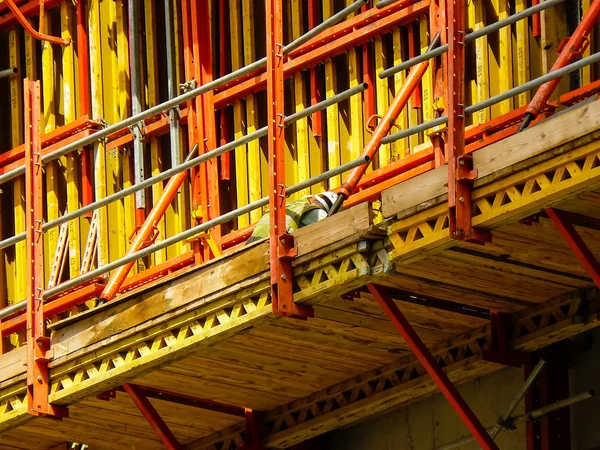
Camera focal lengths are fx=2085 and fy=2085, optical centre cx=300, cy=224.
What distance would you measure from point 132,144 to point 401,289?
21.0ft

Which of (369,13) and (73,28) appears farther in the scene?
(73,28)

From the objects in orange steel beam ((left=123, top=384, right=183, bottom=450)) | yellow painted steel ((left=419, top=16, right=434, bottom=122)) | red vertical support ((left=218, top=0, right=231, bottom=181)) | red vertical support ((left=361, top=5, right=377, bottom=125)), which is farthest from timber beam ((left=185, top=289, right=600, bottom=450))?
red vertical support ((left=218, top=0, right=231, bottom=181))

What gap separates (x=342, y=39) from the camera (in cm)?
2014

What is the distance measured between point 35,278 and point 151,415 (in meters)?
1.67

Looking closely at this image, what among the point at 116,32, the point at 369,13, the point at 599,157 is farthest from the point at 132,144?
the point at 599,157

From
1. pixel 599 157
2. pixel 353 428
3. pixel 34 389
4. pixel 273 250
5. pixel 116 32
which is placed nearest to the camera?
pixel 599 157

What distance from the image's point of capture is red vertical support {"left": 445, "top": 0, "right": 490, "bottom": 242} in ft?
49.4

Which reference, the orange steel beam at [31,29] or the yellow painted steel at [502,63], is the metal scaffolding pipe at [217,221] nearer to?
the yellow painted steel at [502,63]

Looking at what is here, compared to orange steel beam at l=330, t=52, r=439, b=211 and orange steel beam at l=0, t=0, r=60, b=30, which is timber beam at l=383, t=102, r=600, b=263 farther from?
orange steel beam at l=0, t=0, r=60, b=30

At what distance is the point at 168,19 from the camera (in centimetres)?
2211

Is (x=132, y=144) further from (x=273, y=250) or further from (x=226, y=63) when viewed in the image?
(x=273, y=250)

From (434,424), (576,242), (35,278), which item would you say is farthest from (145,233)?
(576,242)

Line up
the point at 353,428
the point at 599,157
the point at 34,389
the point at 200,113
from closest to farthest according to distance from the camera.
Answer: the point at 599,157, the point at 34,389, the point at 353,428, the point at 200,113

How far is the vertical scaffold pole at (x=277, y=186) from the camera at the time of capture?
16.4 metres
